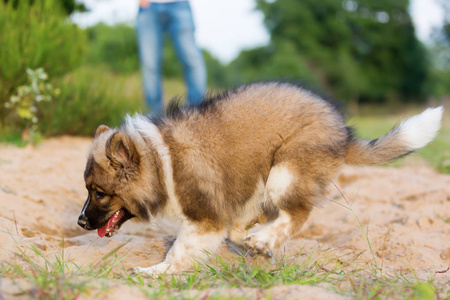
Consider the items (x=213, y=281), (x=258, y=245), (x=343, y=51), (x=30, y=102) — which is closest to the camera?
(x=213, y=281)

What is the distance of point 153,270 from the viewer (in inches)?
112

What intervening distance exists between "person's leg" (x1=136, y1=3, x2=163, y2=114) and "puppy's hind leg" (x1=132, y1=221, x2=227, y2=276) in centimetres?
330

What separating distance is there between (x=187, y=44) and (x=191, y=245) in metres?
3.84

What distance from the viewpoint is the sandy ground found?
2982 mm

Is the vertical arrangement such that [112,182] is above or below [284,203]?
above

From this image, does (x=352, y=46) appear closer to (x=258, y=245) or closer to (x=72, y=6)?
(x=72, y=6)

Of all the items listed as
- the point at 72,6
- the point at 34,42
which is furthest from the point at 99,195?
the point at 72,6

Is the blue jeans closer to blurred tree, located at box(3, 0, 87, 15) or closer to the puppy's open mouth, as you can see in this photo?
blurred tree, located at box(3, 0, 87, 15)

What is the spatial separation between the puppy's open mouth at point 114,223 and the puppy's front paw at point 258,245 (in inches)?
37.5

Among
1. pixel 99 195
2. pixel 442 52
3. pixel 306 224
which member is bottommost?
pixel 442 52

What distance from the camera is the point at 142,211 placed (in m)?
3.19

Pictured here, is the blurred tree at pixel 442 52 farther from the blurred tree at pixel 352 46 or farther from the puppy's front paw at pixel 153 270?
the puppy's front paw at pixel 153 270

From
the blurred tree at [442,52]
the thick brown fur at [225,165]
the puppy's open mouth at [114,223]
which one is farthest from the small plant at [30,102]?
the blurred tree at [442,52]

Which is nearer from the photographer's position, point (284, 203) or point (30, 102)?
point (284, 203)
